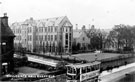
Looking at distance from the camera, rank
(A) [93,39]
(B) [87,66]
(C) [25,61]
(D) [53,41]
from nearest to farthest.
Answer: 1. (B) [87,66]
2. (C) [25,61]
3. (D) [53,41]
4. (A) [93,39]

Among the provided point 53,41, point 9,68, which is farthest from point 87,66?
point 53,41

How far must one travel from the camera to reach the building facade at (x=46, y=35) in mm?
56281

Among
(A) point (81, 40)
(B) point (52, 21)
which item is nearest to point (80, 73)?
(B) point (52, 21)

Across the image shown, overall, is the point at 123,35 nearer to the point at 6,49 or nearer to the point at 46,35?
the point at 46,35

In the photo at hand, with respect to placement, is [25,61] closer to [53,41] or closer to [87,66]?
[87,66]

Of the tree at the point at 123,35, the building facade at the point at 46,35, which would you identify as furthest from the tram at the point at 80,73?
the tree at the point at 123,35

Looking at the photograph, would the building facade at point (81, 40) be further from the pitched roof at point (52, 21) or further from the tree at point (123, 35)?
the pitched roof at point (52, 21)

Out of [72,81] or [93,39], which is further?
[93,39]

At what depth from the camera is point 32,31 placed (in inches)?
2424

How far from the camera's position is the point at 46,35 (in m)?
59.6

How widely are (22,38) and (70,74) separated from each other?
1670 inches

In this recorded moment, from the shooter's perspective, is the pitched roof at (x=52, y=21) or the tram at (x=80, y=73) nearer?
the tram at (x=80, y=73)

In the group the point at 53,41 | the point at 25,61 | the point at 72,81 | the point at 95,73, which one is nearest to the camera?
the point at 72,81

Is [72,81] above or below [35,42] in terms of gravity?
below
